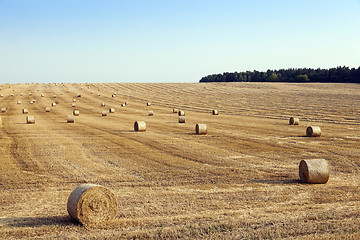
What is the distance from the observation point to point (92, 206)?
9195 millimetres

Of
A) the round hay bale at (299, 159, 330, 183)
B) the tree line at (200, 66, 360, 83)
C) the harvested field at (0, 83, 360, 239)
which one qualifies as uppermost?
the tree line at (200, 66, 360, 83)

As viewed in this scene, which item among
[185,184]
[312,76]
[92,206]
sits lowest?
[185,184]

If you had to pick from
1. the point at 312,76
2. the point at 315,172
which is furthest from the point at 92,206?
the point at 312,76

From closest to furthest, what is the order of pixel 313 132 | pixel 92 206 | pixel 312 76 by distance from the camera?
pixel 92 206
pixel 313 132
pixel 312 76

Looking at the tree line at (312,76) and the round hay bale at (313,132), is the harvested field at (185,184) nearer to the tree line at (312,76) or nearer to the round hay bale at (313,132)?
the round hay bale at (313,132)

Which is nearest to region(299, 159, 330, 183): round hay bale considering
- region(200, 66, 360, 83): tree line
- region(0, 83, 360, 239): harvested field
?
region(0, 83, 360, 239): harvested field

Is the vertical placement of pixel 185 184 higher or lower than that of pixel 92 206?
lower

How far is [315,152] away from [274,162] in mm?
3307

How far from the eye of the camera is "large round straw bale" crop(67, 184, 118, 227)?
30.0 feet

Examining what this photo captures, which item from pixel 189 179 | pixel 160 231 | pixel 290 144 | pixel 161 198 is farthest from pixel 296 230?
pixel 290 144

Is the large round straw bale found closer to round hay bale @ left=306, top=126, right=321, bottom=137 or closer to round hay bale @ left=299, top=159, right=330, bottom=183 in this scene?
round hay bale @ left=299, top=159, right=330, bottom=183

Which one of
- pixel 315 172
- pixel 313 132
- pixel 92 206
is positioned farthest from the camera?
pixel 313 132

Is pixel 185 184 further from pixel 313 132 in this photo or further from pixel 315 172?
pixel 313 132

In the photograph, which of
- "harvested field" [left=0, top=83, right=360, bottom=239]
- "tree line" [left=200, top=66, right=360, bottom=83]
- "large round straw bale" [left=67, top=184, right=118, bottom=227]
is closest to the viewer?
"harvested field" [left=0, top=83, right=360, bottom=239]
